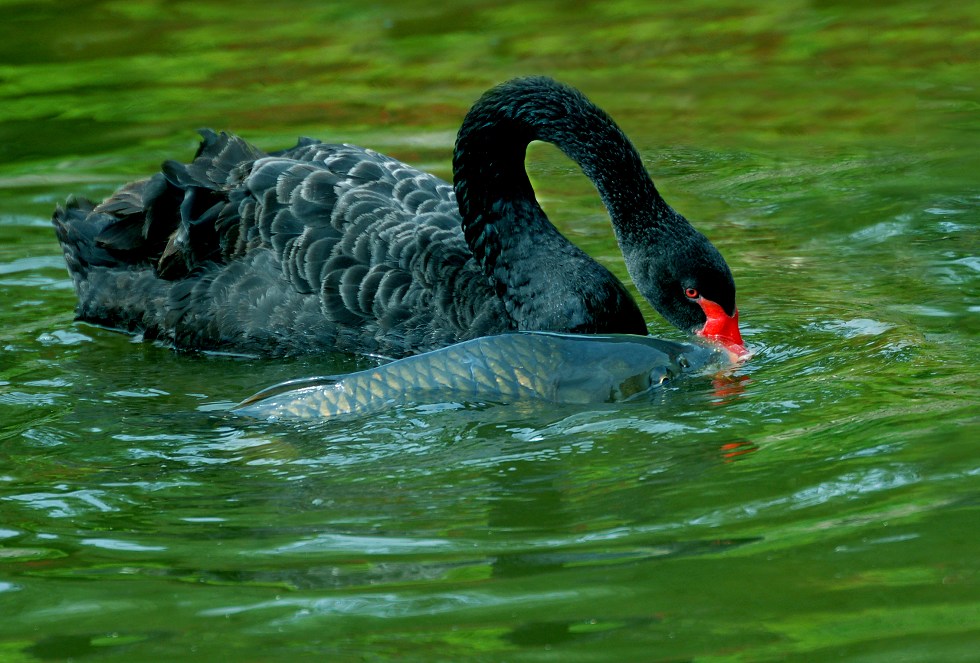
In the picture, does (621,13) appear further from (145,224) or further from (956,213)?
(145,224)

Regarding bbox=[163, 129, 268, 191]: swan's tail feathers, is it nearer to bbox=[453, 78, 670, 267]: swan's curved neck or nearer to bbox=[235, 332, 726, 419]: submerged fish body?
bbox=[453, 78, 670, 267]: swan's curved neck

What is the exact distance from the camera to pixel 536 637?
356cm

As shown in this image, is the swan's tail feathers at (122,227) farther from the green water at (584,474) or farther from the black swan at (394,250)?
the green water at (584,474)

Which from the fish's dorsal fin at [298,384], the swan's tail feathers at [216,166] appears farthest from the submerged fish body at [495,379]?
the swan's tail feathers at [216,166]

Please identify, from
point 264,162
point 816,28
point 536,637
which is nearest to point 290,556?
point 536,637

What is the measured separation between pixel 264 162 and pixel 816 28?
683cm

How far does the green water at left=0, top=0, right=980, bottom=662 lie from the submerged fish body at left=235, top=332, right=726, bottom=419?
0.07 meters

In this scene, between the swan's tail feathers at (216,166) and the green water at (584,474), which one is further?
the swan's tail feathers at (216,166)

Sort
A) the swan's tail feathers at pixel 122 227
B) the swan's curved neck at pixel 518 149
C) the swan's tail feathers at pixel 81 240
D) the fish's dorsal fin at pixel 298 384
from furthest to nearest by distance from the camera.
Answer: the swan's tail feathers at pixel 81 240
the swan's tail feathers at pixel 122 227
the swan's curved neck at pixel 518 149
the fish's dorsal fin at pixel 298 384

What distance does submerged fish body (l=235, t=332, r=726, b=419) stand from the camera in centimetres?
517

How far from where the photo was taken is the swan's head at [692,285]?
19.1 feet

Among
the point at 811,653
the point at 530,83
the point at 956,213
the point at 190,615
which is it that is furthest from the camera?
Answer: the point at 956,213

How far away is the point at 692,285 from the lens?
19.2 feet

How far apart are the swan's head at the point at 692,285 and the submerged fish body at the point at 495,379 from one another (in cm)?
66
